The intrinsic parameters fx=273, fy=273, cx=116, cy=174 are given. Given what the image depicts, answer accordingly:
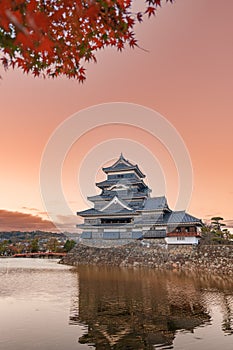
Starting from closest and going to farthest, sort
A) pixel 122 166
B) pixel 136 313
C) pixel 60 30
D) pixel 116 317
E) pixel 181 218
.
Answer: pixel 60 30 < pixel 116 317 < pixel 136 313 < pixel 181 218 < pixel 122 166

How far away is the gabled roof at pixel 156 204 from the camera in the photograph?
2659 centimetres

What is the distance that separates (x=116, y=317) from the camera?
8266 mm

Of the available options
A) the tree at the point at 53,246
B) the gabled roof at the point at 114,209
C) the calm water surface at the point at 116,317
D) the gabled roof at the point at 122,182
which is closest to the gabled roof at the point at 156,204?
the gabled roof at the point at 114,209

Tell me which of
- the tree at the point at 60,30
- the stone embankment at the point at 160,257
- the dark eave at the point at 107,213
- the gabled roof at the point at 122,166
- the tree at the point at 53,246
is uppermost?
the gabled roof at the point at 122,166

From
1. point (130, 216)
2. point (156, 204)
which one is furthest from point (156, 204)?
point (130, 216)

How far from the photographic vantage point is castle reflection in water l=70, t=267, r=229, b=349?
6.56m

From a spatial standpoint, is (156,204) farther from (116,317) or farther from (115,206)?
(116,317)

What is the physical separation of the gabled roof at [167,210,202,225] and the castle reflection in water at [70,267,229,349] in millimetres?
10493

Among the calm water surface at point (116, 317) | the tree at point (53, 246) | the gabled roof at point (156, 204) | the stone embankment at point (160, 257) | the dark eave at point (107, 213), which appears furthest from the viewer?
the tree at point (53, 246)

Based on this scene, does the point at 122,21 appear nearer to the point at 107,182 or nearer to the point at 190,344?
the point at 190,344

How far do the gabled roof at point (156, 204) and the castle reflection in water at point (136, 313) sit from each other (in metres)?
12.7

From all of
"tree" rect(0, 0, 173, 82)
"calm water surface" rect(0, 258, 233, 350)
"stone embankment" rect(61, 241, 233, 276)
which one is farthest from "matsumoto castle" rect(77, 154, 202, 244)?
"tree" rect(0, 0, 173, 82)

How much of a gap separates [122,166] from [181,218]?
430 inches

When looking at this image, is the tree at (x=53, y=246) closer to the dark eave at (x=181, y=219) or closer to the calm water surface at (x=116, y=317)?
the dark eave at (x=181, y=219)
